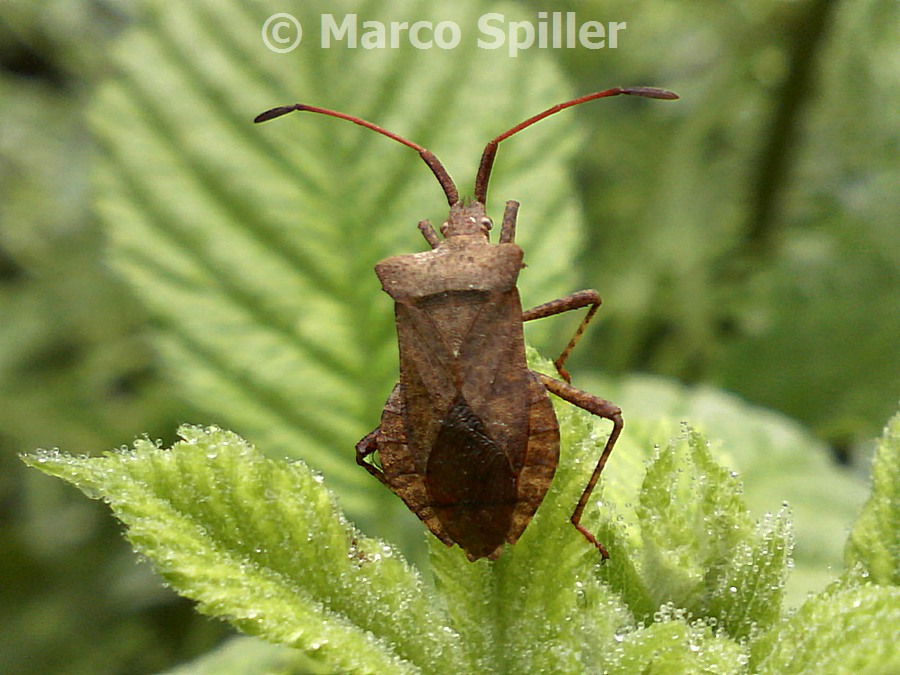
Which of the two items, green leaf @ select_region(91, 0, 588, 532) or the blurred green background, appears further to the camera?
the blurred green background

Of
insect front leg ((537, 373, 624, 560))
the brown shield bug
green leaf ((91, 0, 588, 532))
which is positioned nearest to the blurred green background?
green leaf ((91, 0, 588, 532))

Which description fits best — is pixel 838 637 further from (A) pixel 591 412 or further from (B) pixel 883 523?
(A) pixel 591 412

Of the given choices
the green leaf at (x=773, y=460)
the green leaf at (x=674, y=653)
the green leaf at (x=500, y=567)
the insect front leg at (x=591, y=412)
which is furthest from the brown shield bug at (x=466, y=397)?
the green leaf at (x=773, y=460)

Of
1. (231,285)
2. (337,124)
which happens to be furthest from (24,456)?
(337,124)

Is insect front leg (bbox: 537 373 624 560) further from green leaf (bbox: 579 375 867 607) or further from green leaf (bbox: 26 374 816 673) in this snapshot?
green leaf (bbox: 579 375 867 607)

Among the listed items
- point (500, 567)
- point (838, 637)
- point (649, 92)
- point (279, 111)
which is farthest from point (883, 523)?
point (279, 111)

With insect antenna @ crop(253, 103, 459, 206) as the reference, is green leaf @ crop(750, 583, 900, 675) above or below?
below

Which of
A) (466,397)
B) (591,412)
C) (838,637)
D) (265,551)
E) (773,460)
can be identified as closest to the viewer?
(838,637)
